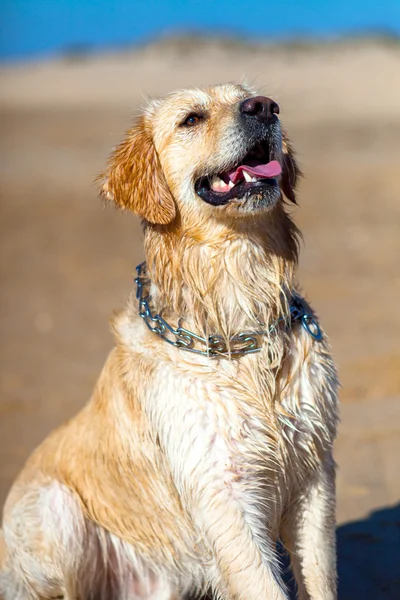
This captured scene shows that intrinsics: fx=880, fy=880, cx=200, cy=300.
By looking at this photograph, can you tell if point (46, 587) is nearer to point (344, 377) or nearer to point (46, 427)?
point (46, 427)

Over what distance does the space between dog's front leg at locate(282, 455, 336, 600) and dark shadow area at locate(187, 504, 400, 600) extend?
23.4 inches

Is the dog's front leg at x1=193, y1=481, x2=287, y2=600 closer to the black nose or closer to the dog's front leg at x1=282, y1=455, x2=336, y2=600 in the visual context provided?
the dog's front leg at x1=282, y1=455, x2=336, y2=600

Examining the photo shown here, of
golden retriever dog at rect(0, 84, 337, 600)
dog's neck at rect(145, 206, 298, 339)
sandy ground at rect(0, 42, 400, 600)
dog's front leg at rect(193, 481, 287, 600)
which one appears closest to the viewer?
dog's front leg at rect(193, 481, 287, 600)

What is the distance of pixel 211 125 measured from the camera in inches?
156

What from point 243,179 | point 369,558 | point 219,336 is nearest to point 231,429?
point 219,336

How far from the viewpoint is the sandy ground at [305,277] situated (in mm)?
5961

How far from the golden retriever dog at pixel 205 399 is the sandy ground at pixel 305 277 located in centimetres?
77

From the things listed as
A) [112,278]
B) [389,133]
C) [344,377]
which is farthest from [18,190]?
[344,377]

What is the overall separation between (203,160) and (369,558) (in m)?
2.45

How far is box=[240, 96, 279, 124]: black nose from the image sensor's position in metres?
3.86

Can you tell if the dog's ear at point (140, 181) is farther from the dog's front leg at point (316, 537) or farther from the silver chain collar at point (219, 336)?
the dog's front leg at point (316, 537)

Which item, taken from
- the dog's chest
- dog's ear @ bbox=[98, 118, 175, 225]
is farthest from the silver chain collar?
dog's ear @ bbox=[98, 118, 175, 225]

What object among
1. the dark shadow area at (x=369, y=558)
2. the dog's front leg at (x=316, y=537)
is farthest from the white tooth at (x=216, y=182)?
the dark shadow area at (x=369, y=558)

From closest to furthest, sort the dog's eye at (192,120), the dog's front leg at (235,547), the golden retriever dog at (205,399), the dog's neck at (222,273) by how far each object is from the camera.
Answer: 1. the dog's front leg at (235,547)
2. the golden retriever dog at (205,399)
3. the dog's neck at (222,273)
4. the dog's eye at (192,120)
